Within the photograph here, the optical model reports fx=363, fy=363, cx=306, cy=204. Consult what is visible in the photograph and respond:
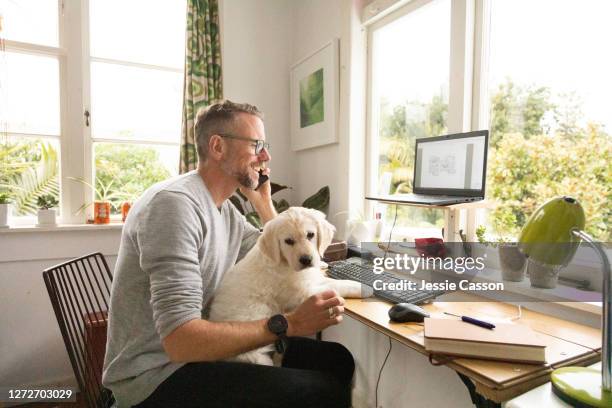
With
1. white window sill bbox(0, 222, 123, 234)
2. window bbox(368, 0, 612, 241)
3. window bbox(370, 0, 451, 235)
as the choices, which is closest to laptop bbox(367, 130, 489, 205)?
window bbox(368, 0, 612, 241)

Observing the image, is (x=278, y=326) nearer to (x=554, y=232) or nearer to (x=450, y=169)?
(x=554, y=232)

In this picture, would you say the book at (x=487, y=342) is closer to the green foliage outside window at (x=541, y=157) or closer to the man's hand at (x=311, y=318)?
the man's hand at (x=311, y=318)

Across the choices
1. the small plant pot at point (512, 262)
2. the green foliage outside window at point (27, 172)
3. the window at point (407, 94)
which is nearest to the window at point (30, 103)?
the green foliage outside window at point (27, 172)

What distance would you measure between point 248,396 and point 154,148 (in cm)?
218

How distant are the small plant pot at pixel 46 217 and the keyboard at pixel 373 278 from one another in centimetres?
178

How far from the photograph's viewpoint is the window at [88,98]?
234 centimetres

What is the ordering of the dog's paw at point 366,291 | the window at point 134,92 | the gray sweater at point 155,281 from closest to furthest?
the gray sweater at point 155,281 → the dog's paw at point 366,291 → the window at point 134,92

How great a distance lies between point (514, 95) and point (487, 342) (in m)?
1.15

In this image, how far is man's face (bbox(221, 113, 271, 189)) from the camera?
1319 mm

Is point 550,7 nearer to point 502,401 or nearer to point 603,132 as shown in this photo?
point 603,132

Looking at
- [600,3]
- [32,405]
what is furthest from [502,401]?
[32,405]

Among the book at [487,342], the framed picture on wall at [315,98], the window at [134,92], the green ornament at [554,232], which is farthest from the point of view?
the window at [134,92]

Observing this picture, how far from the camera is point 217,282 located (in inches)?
50.8

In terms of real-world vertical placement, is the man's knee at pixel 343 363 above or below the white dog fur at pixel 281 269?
below
